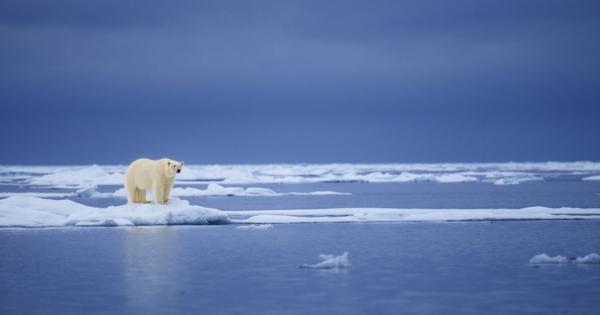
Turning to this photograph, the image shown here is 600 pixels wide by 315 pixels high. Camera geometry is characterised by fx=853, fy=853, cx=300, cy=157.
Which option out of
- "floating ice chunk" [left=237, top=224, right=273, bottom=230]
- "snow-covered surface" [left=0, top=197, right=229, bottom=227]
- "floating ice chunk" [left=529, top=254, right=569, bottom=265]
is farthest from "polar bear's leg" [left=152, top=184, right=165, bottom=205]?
"floating ice chunk" [left=529, top=254, right=569, bottom=265]

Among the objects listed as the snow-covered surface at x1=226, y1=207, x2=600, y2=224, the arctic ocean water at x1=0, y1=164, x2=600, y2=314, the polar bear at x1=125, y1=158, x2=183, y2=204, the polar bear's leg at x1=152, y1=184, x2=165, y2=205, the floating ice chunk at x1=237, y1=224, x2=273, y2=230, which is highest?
the polar bear at x1=125, y1=158, x2=183, y2=204

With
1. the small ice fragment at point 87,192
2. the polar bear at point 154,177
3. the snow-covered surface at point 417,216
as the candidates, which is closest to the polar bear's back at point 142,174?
the polar bear at point 154,177

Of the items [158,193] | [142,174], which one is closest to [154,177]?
[158,193]

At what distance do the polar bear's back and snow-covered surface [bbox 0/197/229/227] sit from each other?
125 centimetres

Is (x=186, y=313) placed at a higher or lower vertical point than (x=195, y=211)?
lower

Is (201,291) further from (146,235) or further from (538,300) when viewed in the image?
(146,235)

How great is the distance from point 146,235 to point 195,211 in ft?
7.51

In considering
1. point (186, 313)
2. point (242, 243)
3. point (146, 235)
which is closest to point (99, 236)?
point (146, 235)

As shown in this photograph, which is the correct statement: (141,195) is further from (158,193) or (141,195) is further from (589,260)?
(589,260)

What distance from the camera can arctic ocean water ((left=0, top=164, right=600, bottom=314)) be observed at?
870 centimetres

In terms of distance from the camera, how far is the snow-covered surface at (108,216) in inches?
715

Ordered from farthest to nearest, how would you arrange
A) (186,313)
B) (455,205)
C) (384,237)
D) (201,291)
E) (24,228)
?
Answer: (455,205) → (24,228) → (384,237) → (201,291) → (186,313)

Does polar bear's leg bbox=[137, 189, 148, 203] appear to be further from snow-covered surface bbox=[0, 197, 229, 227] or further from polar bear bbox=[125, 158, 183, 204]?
snow-covered surface bbox=[0, 197, 229, 227]

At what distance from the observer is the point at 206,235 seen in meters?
15.9
